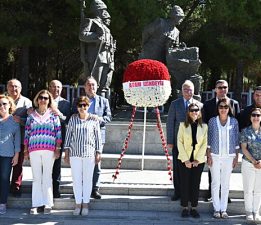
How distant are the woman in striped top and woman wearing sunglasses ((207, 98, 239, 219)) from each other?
60.7 inches

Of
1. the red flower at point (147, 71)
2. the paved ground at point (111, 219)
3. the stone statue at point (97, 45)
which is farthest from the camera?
the stone statue at point (97, 45)

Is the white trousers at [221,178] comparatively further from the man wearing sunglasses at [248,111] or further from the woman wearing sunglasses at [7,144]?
the woman wearing sunglasses at [7,144]

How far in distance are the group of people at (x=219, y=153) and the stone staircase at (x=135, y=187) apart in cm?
45

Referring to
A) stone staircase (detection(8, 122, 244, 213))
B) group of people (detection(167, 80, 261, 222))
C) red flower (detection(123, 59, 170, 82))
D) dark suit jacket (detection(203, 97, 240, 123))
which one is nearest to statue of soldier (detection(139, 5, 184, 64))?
stone staircase (detection(8, 122, 244, 213))

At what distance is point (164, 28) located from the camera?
9.77 metres

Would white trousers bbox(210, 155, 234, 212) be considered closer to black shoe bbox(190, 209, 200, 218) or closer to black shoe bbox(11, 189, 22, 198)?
black shoe bbox(190, 209, 200, 218)

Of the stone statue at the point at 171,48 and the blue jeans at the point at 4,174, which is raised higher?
the stone statue at the point at 171,48

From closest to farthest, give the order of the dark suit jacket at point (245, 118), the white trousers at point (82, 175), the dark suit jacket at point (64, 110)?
1. the white trousers at point (82, 175)
2. the dark suit jacket at point (245, 118)
3. the dark suit jacket at point (64, 110)

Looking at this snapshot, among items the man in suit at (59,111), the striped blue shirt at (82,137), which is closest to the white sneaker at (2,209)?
the man in suit at (59,111)

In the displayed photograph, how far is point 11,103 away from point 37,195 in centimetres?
128

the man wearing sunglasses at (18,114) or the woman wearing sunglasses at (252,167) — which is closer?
→ the woman wearing sunglasses at (252,167)

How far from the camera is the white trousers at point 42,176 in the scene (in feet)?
17.8

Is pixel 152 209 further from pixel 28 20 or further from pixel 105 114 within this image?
pixel 28 20

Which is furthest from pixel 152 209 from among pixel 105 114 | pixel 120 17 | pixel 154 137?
pixel 120 17
